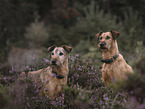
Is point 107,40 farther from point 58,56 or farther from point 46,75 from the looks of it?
point 46,75

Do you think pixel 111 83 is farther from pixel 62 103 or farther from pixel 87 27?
pixel 87 27

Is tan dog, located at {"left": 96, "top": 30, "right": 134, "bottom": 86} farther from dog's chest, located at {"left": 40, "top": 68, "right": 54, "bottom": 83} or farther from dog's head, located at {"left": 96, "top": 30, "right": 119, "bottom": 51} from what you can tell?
dog's chest, located at {"left": 40, "top": 68, "right": 54, "bottom": 83}

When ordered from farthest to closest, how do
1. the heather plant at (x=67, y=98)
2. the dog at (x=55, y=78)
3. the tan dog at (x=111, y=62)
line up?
the tan dog at (x=111, y=62)
the dog at (x=55, y=78)
the heather plant at (x=67, y=98)

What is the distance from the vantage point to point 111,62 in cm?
395

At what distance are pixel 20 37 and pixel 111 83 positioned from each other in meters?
15.2

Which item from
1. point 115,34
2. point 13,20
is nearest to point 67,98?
point 115,34

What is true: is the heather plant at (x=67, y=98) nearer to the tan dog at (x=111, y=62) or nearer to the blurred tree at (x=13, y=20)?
the tan dog at (x=111, y=62)

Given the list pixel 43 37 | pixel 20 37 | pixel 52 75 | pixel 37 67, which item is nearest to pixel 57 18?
pixel 43 37

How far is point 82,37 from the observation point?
1479 centimetres

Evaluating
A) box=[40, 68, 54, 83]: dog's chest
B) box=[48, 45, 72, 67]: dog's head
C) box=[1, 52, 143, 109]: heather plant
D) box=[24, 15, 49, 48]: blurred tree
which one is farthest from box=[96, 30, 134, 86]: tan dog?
box=[24, 15, 49, 48]: blurred tree

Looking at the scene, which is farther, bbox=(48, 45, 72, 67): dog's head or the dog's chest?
the dog's chest

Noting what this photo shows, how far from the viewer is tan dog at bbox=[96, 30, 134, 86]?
3836 millimetres

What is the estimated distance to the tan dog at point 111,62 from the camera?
3.84 metres

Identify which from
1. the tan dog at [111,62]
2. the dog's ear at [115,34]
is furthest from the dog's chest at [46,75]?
the dog's ear at [115,34]
